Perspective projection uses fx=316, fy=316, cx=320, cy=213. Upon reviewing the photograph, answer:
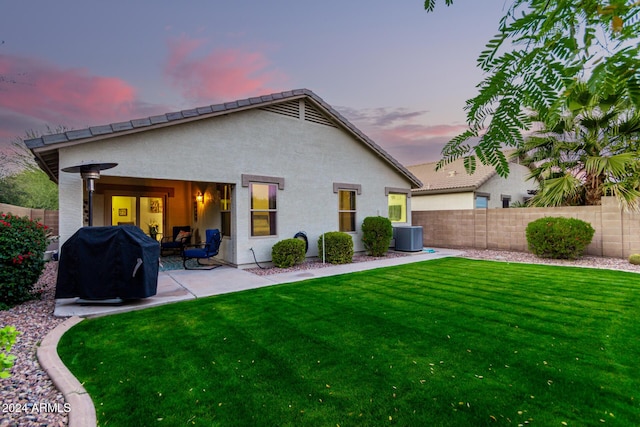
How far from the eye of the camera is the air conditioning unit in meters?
12.5

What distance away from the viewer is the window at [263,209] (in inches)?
373

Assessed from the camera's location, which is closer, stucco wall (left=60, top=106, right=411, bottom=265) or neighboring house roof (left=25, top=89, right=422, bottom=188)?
neighboring house roof (left=25, top=89, right=422, bottom=188)

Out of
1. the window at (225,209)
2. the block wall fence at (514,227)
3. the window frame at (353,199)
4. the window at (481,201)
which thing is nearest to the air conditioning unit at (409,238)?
the window frame at (353,199)

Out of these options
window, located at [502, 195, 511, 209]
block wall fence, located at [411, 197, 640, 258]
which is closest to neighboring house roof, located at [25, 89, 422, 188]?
block wall fence, located at [411, 197, 640, 258]

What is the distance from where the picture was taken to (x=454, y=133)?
1.43m

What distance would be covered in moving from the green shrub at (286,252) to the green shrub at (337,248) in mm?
1148

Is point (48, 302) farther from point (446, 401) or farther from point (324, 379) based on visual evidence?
point (446, 401)

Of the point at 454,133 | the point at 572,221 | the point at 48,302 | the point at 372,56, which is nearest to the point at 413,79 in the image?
the point at 372,56

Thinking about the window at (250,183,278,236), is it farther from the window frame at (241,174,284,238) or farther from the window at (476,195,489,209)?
the window at (476,195,489,209)

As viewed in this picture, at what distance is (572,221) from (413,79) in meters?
11.2

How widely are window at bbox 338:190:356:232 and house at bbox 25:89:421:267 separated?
0.12 feet

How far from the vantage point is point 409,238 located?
12523 millimetres

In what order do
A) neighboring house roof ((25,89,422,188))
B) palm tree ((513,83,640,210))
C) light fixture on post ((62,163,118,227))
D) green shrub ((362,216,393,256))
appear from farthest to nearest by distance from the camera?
green shrub ((362,216,393,256))
palm tree ((513,83,640,210))
neighboring house roof ((25,89,422,188))
light fixture on post ((62,163,118,227))

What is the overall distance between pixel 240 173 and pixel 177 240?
476 centimetres
